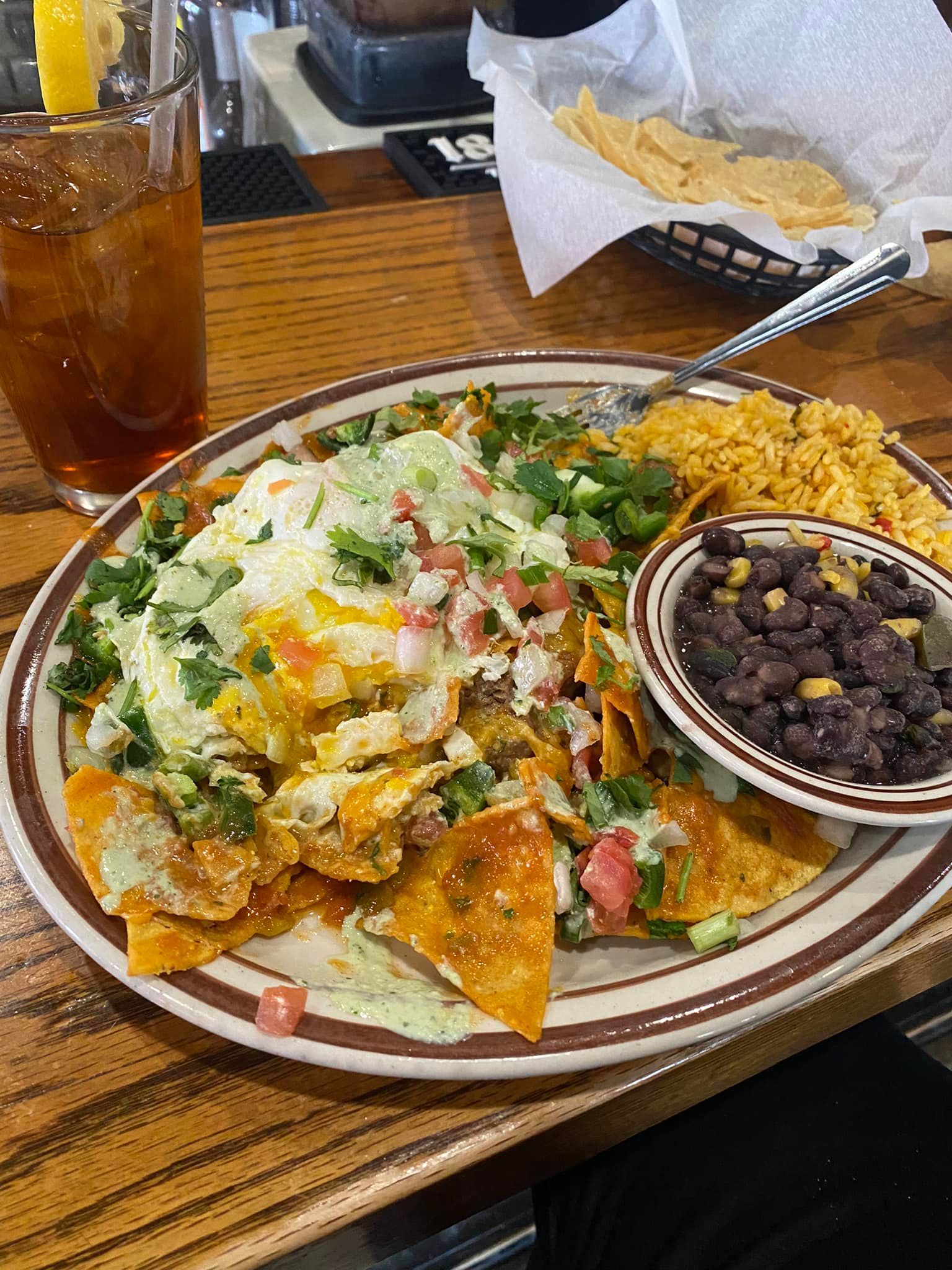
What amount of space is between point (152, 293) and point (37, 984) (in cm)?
99

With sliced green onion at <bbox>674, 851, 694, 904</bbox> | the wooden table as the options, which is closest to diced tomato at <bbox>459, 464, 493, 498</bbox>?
sliced green onion at <bbox>674, 851, 694, 904</bbox>

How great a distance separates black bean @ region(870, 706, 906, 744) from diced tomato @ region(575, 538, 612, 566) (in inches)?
18.3

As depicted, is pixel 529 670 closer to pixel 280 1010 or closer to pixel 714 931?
pixel 714 931

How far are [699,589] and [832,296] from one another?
80cm

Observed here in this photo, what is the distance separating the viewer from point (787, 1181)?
127 centimetres

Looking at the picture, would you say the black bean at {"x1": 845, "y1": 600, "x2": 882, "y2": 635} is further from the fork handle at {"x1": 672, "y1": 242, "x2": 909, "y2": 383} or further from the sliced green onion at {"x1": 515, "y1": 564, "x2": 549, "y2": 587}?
the fork handle at {"x1": 672, "y1": 242, "x2": 909, "y2": 383}

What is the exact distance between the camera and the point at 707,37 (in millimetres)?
2654

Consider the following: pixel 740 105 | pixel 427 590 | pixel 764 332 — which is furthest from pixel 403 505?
pixel 740 105

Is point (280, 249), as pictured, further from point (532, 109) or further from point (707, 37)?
point (707, 37)

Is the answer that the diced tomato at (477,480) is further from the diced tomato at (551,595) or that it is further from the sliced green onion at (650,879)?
the sliced green onion at (650,879)

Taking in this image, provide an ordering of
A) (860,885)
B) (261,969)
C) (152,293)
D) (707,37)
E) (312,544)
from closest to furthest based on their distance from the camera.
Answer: (261,969) < (860,885) < (312,544) < (152,293) < (707,37)

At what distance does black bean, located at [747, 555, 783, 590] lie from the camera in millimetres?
1373

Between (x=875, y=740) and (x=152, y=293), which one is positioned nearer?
(x=875, y=740)

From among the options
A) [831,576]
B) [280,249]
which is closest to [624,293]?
[280,249]
